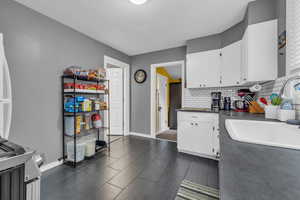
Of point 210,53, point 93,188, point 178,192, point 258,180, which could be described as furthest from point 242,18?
point 93,188

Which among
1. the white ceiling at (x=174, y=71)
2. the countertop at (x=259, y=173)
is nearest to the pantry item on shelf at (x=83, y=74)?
the countertop at (x=259, y=173)

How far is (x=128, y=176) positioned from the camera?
1.78m

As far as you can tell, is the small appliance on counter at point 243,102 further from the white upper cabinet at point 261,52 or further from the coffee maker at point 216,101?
the white upper cabinet at point 261,52

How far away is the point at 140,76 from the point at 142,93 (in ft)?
1.72


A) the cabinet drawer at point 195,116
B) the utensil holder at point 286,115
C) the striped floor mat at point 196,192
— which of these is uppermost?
the utensil holder at point 286,115

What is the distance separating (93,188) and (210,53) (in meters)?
3.07

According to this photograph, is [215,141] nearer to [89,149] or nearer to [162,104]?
[89,149]

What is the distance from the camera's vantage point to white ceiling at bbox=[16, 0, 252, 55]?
5.79 ft

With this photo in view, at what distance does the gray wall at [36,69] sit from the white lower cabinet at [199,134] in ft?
7.49

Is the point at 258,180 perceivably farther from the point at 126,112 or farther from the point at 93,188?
the point at 126,112

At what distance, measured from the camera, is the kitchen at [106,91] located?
1256mm

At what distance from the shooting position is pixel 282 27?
1495 millimetres

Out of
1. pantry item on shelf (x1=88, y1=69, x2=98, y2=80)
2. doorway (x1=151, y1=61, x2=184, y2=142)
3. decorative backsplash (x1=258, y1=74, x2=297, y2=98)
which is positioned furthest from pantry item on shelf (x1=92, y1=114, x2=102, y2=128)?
decorative backsplash (x1=258, y1=74, x2=297, y2=98)

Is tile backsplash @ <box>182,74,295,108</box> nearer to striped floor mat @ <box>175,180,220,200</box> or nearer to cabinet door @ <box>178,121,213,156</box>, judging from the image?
cabinet door @ <box>178,121,213,156</box>
